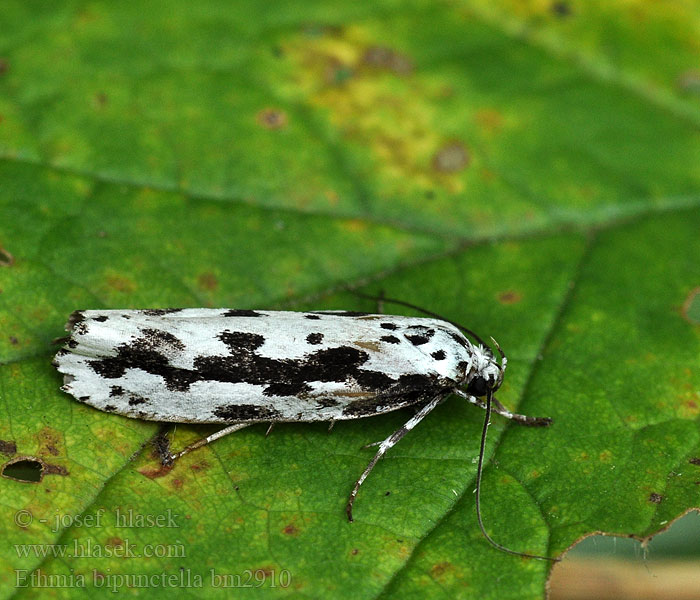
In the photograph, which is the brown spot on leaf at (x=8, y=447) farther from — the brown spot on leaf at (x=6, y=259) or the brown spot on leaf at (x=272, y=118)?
the brown spot on leaf at (x=272, y=118)

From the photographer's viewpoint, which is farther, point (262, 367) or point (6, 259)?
point (6, 259)

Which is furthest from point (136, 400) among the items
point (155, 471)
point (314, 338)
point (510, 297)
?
point (510, 297)

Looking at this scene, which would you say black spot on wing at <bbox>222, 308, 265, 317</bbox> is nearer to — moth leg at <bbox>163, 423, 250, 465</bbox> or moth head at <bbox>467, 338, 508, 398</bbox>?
moth leg at <bbox>163, 423, 250, 465</bbox>

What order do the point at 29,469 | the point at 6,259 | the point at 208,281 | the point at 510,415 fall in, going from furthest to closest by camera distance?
the point at 208,281, the point at 6,259, the point at 510,415, the point at 29,469

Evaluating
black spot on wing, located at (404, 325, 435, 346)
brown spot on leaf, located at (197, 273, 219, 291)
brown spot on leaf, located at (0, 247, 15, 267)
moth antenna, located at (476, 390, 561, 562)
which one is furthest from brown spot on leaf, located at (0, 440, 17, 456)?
moth antenna, located at (476, 390, 561, 562)

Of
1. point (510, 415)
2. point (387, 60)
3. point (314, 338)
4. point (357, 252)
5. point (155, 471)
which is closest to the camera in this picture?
point (155, 471)

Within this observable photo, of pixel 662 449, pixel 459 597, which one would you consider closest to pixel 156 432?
pixel 459 597

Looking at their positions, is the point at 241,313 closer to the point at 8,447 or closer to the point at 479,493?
the point at 8,447

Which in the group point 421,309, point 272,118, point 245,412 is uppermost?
point 272,118
